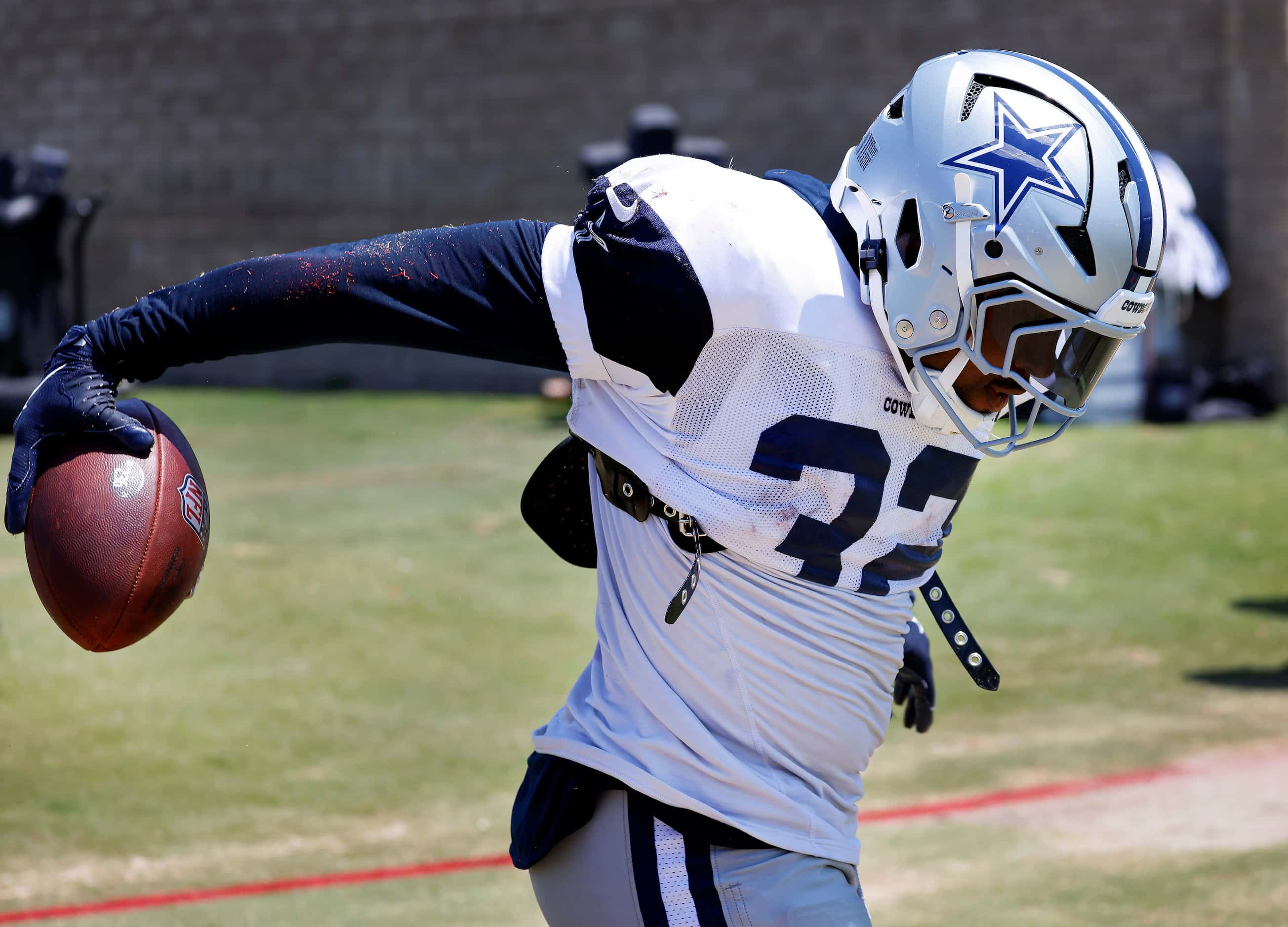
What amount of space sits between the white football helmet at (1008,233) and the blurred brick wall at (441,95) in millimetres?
13024

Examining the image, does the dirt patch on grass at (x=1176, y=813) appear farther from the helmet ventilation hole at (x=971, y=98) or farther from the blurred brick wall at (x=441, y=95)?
the blurred brick wall at (x=441, y=95)

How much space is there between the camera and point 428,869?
14.0 ft

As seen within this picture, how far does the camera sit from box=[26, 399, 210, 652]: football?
82.7 inches

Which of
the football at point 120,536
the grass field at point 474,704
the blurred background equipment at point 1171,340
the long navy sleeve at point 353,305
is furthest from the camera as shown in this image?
the blurred background equipment at point 1171,340

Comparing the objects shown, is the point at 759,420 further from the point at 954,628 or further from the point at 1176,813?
the point at 1176,813

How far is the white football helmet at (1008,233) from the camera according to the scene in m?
1.90

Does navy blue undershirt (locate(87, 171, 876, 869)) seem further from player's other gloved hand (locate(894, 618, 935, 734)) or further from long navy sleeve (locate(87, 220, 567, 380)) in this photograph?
player's other gloved hand (locate(894, 618, 935, 734))

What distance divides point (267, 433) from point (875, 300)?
1205 cm

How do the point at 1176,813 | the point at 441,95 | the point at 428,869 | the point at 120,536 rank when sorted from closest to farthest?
the point at 120,536 → the point at 428,869 → the point at 1176,813 → the point at 441,95

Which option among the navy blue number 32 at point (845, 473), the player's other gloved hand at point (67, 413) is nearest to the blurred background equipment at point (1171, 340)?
the navy blue number 32 at point (845, 473)

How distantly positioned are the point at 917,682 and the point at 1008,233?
0.96 m

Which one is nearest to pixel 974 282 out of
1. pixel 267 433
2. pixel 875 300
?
pixel 875 300

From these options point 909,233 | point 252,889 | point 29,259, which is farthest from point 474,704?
point 29,259

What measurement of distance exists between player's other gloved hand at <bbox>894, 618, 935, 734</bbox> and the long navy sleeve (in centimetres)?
95
